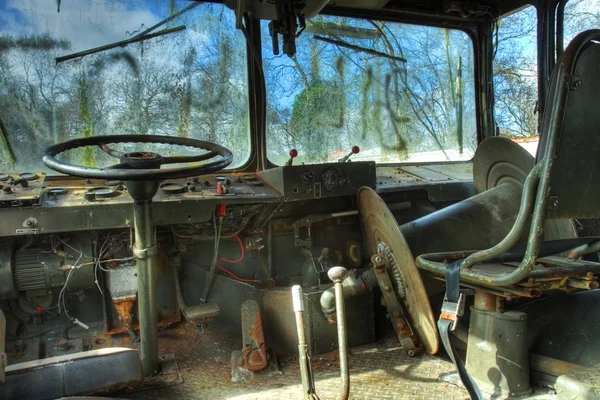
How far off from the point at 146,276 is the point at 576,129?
1.59 metres

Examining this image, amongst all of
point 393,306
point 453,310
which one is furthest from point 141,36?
point 453,310

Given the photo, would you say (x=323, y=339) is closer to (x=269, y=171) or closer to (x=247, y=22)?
Result: (x=269, y=171)

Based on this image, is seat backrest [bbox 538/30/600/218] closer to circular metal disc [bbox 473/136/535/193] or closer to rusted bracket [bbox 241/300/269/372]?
circular metal disc [bbox 473/136/535/193]

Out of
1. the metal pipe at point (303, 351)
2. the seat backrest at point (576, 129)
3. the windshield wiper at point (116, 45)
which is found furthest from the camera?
the windshield wiper at point (116, 45)

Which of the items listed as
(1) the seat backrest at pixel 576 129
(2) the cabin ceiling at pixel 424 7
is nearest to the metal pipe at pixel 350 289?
(1) the seat backrest at pixel 576 129

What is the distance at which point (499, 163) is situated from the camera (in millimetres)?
2428

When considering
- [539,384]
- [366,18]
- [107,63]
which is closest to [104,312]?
[107,63]

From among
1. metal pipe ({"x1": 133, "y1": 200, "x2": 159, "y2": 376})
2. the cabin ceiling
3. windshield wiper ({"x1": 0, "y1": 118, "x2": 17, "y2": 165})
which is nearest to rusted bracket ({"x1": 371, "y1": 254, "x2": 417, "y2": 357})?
metal pipe ({"x1": 133, "y1": 200, "x2": 159, "y2": 376})

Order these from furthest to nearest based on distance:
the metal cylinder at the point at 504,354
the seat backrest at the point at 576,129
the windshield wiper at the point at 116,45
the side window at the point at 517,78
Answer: the side window at the point at 517,78
the windshield wiper at the point at 116,45
the metal cylinder at the point at 504,354
the seat backrest at the point at 576,129

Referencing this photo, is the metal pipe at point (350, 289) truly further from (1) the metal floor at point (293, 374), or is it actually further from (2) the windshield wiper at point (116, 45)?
(2) the windshield wiper at point (116, 45)

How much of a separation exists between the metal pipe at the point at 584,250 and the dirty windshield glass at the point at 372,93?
1.50 meters

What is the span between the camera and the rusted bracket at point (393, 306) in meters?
2.20

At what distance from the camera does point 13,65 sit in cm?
222

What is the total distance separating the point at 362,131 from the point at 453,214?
0.91 meters
